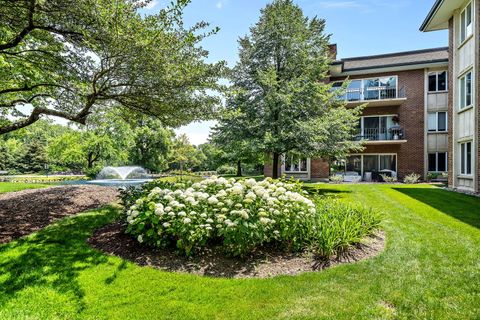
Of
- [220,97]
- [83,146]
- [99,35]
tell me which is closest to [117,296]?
[99,35]

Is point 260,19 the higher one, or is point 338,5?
point 260,19

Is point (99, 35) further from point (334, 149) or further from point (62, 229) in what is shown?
point (334, 149)

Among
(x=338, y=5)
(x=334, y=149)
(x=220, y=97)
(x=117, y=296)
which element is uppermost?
(x=338, y=5)

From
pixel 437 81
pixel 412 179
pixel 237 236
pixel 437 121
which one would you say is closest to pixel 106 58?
pixel 237 236

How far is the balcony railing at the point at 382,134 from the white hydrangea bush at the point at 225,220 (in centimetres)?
1751

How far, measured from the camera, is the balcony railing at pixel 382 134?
67.0 ft

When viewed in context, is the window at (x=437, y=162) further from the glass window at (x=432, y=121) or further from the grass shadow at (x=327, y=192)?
the grass shadow at (x=327, y=192)

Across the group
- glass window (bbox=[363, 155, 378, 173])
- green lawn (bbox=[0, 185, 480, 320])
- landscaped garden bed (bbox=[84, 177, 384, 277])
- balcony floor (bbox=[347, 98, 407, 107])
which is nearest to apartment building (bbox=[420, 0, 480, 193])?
balcony floor (bbox=[347, 98, 407, 107])

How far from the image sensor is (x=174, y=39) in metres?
6.49

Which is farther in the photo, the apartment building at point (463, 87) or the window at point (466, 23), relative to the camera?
the window at point (466, 23)

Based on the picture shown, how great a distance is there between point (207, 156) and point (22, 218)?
1564 inches

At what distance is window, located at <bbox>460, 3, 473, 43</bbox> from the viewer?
40.0 ft

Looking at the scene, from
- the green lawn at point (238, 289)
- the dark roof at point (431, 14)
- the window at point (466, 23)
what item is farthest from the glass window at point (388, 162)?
the green lawn at point (238, 289)

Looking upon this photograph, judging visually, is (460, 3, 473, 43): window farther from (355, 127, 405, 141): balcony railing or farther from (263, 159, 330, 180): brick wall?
(263, 159, 330, 180): brick wall
